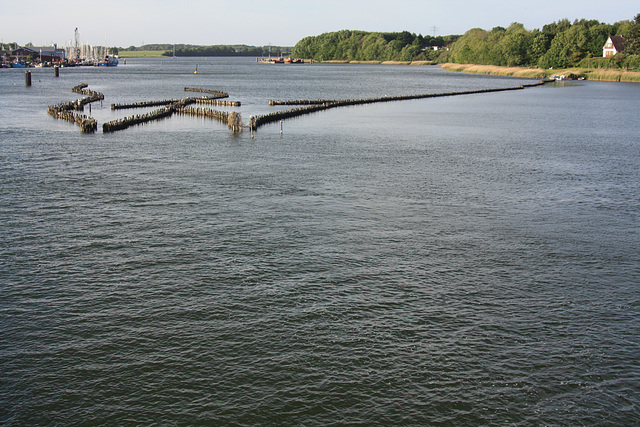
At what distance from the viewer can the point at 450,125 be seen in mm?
92938

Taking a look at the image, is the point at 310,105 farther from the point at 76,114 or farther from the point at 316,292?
the point at 316,292

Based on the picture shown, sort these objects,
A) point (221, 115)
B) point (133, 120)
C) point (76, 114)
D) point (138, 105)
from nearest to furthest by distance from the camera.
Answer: point (133, 120) < point (221, 115) < point (76, 114) < point (138, 105)

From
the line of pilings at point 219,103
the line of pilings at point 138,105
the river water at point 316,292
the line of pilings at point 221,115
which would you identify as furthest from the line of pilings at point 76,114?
the line of pilings at point 219,103

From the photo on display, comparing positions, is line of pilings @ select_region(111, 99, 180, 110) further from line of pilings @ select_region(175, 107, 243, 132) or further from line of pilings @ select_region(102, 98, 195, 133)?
line of pilings @ select_region(175, 107, 243, 132)

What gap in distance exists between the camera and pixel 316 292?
93.0 ft

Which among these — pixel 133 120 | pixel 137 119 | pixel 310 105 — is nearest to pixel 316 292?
pixel 133 120

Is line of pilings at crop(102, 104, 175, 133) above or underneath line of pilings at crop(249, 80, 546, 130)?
underneath

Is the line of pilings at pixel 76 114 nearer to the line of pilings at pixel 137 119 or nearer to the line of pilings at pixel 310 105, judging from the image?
the line of pilings at pixel 137 119

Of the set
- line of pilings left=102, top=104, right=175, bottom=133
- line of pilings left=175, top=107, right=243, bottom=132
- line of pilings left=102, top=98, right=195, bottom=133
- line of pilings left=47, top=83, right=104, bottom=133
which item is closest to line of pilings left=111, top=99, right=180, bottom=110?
line of pilings left=102, top=98, right=195, bottom=133

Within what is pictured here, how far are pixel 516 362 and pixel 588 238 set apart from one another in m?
17.5

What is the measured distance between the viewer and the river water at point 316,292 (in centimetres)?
2044

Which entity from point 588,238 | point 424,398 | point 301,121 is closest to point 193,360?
point 424,398

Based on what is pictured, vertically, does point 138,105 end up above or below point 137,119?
above

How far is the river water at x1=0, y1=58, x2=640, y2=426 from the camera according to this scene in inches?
805
